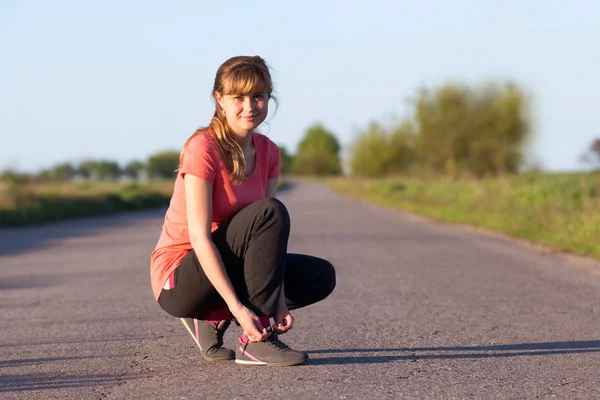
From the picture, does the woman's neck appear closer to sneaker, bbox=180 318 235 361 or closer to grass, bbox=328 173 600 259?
sneaker, bbox=180 318 235 361

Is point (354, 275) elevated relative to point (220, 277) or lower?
lower

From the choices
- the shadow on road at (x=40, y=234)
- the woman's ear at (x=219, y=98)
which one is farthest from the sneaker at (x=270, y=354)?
the shadow on road at (x=40, y=234)

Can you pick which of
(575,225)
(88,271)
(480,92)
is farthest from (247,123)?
(480,92)

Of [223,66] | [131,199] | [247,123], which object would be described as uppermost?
[223,66]

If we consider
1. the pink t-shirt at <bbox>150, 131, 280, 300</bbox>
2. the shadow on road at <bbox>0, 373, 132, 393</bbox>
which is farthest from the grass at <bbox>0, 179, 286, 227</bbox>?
the pink t-shirt at <bbox>150, 131, 280, 300</bbox>

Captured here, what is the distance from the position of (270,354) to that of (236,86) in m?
1.31

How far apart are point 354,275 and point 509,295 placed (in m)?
2.03

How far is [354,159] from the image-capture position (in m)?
81.5

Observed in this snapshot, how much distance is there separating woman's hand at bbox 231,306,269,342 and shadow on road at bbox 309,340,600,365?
460 millimetres

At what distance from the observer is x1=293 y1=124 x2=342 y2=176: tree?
149 metres

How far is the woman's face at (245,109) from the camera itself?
13.7 feet

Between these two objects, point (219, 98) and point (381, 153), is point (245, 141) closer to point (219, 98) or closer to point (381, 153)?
point (219, 98)

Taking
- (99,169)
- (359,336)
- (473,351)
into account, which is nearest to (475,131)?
(99,169)

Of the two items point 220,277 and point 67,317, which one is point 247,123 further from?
point 67,317
